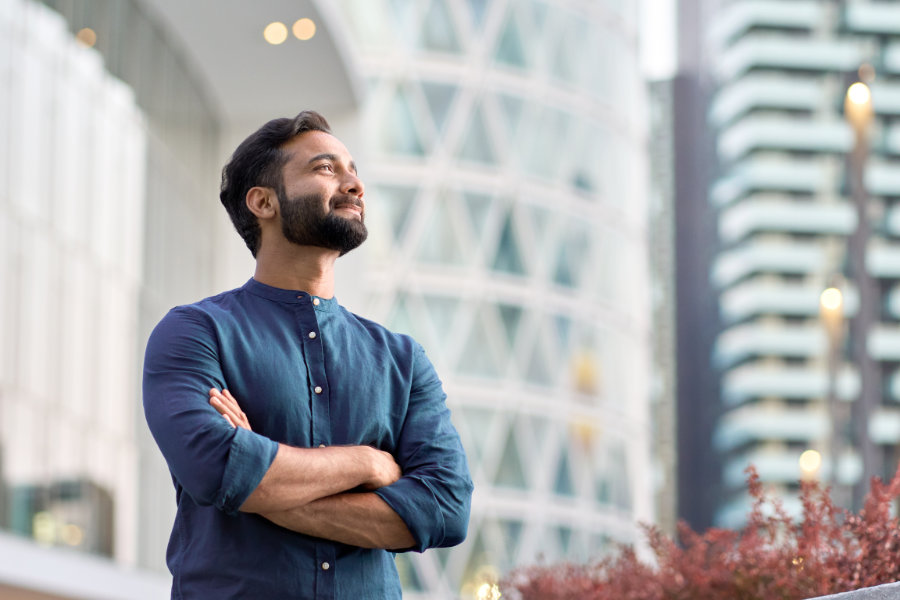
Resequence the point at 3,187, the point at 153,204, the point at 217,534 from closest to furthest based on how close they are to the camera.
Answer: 1. the point at 217,534
2. the point at 3,187
3. the point at 153,204

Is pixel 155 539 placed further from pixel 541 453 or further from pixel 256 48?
pixel 541 453

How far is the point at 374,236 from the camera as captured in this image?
45688mm

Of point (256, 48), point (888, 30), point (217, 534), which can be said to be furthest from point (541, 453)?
point (888, 30)

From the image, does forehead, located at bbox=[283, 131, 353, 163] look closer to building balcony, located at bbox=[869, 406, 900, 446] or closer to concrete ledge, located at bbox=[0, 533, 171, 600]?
concrete ledge, located at bbox=[0, 533, 171, 600]

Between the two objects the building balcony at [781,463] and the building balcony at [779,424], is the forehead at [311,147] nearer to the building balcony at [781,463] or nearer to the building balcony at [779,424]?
the building balcony at [781,463]

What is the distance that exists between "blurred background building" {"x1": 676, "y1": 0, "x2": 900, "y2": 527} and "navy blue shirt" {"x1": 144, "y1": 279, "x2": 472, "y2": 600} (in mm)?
103987

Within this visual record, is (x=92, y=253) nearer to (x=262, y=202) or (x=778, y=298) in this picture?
(x=262, y=202)

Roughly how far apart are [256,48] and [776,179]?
318 feet

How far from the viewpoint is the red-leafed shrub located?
194 inches

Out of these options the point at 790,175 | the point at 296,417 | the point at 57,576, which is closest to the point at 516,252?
the point at 57,576

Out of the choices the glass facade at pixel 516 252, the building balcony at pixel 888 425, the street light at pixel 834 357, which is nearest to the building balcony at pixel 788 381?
the building balcony at pixel 888 425

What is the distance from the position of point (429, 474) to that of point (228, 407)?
553 mm

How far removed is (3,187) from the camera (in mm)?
19422

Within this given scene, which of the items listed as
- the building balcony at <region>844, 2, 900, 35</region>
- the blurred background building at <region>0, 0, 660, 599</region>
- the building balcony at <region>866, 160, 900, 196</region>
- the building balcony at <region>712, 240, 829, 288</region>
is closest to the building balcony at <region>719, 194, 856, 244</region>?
the building balcony at <region>712, 240, 829, 288</region>
